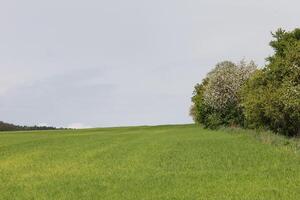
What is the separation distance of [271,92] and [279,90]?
364 cm

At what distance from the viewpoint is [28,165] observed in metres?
43.7

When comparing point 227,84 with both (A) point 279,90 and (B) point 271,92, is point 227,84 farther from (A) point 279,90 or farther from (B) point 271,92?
(A) point 279,90

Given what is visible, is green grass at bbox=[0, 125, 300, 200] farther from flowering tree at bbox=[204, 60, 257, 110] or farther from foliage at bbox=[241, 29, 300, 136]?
flowering tree at bbox=[204, 60, 257, 110]

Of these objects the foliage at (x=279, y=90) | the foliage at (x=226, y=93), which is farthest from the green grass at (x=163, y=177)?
the foliage at (x=226, y=93)

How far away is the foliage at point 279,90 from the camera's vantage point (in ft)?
243

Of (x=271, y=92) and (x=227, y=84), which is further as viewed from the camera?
(x=227, y=84)

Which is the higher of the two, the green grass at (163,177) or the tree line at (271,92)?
the tree line at (271,92)

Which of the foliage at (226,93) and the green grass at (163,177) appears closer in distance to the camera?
the green grass at (163,177)

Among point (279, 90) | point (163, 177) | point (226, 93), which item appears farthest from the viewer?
point (226, 93)

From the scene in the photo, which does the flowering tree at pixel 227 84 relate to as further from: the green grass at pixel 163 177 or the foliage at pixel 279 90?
the green grass at pixel 163 177

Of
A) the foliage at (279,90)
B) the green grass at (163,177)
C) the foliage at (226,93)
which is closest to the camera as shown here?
the green grass at (163,177)

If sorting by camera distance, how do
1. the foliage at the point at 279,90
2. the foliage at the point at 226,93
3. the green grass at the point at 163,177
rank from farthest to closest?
the foliage at the point at 226,93 < the foliage at the point at 279,90 < the green grass at the point at 163,177

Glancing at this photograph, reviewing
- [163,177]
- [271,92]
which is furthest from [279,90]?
[163,177]

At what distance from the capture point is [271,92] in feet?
262
